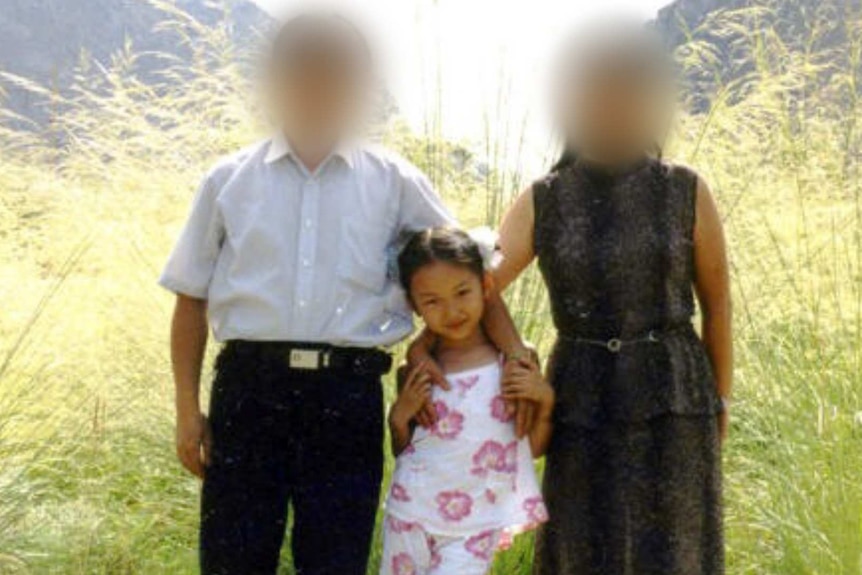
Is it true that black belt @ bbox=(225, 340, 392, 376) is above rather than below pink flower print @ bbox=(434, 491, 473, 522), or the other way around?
above

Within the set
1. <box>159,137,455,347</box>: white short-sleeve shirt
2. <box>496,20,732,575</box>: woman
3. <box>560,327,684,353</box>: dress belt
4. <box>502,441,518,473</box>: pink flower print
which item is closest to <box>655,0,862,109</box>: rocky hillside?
<box>496,20,732,575</box>: woman

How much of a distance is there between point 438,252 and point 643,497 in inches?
26.9

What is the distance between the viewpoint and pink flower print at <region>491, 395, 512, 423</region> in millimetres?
2701

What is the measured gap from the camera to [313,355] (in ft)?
8.46

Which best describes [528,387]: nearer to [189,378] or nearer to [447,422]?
[447,422]

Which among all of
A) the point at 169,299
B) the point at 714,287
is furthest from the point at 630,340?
the point at 169,299

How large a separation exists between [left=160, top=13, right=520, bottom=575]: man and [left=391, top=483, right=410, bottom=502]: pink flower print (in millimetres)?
64

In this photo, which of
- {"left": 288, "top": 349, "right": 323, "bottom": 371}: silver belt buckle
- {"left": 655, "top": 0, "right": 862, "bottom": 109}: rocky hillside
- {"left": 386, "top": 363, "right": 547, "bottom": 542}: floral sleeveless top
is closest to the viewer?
{"left": 288, "top": 349, "right": 323, "bottom": 371}: silver belt buckle

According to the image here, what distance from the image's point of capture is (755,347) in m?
4.19

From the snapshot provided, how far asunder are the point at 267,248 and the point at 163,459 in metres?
1.89

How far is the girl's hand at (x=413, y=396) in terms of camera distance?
8.80 feet

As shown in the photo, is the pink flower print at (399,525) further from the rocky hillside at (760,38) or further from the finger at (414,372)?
the rocky hillside at (760,38)

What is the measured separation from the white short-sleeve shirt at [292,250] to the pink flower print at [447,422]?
18cm

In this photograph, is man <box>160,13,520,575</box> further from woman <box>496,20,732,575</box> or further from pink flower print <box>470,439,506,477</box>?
Answer: woman <box>496,20,732,575</box>
